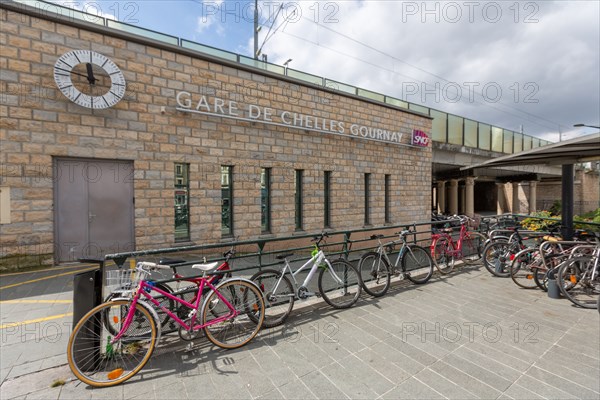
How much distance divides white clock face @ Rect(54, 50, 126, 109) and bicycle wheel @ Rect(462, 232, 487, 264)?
862cm

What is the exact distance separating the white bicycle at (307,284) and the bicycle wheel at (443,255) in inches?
90.9

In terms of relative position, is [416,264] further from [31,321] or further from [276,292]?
[31,321]

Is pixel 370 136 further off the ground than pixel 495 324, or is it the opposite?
pixel 370 136

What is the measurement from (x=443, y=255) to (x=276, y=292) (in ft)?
12.8

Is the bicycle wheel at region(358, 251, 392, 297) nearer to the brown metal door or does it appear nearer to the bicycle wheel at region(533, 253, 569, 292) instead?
the bicycle wheel at region(533, 253, 569, 292)

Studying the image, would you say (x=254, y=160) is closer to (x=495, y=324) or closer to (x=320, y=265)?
(x=320, y=265)

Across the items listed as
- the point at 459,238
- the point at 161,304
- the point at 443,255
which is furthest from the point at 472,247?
the point at 161,304

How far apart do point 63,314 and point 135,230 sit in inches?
116

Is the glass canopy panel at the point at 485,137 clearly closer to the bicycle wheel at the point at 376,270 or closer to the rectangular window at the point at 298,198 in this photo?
the rectangular window at the point at 298,198

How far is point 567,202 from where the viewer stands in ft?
19.2

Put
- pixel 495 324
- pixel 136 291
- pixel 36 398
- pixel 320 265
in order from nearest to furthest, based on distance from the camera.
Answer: pixel 36 398
pixel 136 291
pixel 495 324
pixel 320 265

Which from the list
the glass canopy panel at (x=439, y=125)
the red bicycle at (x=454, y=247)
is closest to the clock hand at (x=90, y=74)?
the red bicycle at (x=454, y=247)

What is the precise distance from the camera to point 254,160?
800cm

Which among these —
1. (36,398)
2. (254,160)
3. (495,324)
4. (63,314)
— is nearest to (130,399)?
(36,398)
